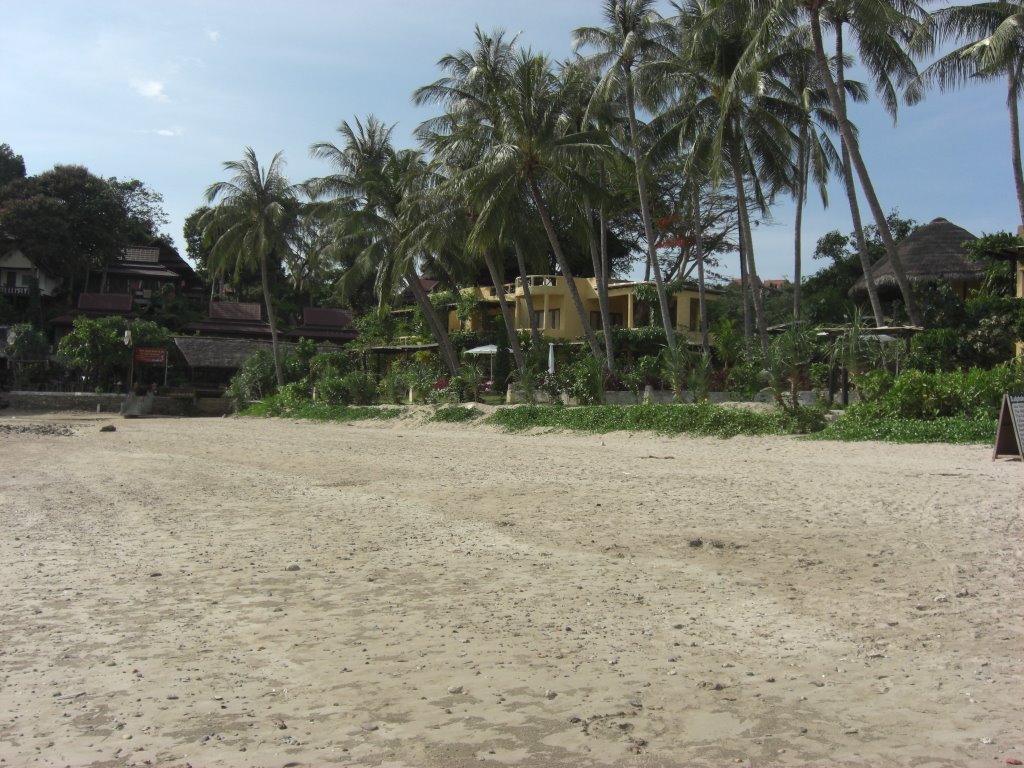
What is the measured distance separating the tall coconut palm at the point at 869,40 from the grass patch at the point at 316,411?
1439 centimetres

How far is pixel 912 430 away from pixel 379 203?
21206 mm

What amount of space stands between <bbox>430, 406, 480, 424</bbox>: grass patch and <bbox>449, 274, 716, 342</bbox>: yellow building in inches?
543

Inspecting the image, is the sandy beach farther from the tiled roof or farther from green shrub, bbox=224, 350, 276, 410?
the tiled roof

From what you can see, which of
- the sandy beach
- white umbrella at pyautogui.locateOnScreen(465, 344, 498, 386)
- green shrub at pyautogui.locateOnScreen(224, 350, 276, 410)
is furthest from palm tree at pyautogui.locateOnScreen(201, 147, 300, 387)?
the sandy beach

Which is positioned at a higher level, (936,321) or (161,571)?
(936,321)

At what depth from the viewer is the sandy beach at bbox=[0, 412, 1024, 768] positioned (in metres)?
3.59

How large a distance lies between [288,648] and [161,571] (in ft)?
7.54

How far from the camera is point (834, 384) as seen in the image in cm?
1953

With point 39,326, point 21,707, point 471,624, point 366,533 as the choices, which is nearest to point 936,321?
point 366,533

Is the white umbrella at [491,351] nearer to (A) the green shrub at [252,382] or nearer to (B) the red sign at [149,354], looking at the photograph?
(A) the green shrub at [252,382]

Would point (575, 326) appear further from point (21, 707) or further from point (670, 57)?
point (21, 707)

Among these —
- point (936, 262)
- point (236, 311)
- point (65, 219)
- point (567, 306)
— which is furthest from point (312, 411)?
point (65, 219)

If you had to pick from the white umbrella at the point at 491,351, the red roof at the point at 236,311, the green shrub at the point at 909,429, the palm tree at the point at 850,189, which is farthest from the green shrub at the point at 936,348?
the red roof at the point at 236,311

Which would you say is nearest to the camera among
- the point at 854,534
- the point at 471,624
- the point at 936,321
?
the point at 471,624
